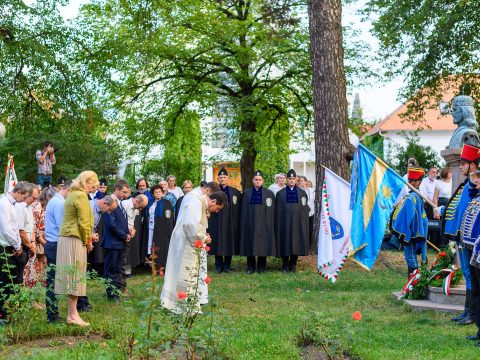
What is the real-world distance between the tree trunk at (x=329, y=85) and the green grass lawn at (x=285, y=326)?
10.9 feet

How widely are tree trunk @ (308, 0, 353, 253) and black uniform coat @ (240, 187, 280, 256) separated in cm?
143

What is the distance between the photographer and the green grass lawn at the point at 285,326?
695 centimetres

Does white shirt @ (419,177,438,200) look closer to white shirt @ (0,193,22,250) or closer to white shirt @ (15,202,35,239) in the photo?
white shirt @ (15,202,35,239)

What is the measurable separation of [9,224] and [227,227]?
710 centimetres

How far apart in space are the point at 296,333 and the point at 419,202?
183 inches

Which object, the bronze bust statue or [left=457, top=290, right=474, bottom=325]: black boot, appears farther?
the bronze bust statue

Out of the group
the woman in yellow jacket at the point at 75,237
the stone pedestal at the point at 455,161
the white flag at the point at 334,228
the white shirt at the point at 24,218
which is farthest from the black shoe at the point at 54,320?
the stone pedestal at the point at 455,161

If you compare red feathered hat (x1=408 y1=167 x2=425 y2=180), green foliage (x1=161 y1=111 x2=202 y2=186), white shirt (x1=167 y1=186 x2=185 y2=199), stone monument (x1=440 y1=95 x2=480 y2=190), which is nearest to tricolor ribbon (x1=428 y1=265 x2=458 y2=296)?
stone monument (x1=440 y1=95 x2=480 y2=190)

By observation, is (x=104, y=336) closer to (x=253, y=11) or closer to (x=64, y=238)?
(x=64, y=238)

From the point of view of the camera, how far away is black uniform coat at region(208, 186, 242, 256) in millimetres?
15312

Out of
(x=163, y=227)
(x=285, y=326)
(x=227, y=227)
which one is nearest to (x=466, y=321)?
(x=285, y=326)

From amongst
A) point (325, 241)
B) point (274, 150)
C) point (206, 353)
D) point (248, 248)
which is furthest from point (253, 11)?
point (206, 353)

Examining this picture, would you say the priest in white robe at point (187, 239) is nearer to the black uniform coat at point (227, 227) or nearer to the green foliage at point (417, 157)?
the black uniform coat at point (227, 227)

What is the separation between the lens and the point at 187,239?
29.8ft
